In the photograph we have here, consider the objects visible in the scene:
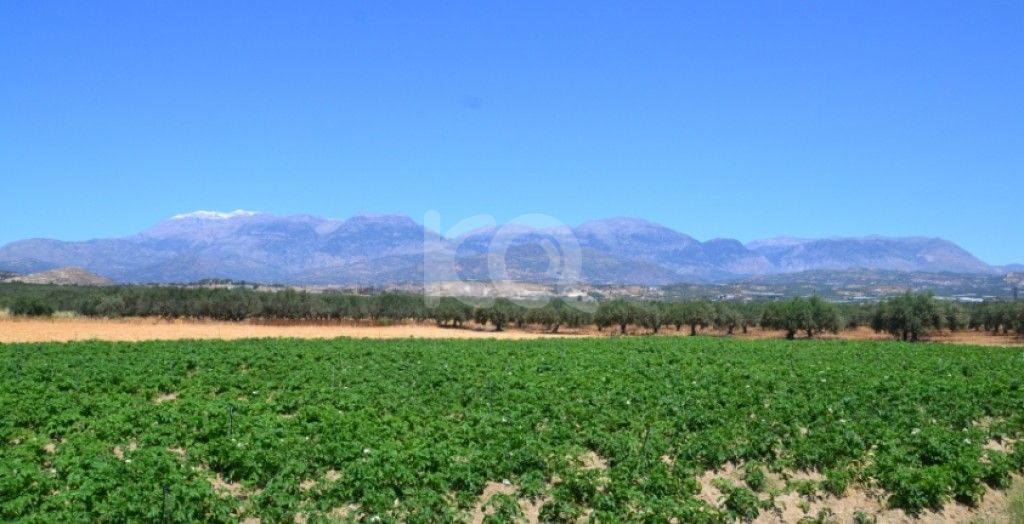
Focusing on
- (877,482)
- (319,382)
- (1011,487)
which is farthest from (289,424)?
(1011,487)

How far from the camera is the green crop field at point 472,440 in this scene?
1091 cm

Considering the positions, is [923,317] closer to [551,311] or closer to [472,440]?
[551,311]

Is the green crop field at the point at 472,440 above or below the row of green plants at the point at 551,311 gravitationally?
above

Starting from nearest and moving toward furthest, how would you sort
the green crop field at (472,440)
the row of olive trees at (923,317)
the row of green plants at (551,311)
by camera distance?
the green crop field at (472,440), the row of olive trees at (923,317), the row of green plants at (551,311)

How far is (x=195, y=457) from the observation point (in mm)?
12586

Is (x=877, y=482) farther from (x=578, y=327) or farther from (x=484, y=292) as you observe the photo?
(x=484, y=292)

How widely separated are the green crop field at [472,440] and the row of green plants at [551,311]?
6842 centimetres

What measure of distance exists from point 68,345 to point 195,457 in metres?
27.8

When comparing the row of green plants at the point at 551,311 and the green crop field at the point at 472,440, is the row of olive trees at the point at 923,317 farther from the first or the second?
the green crop field at the point at 472,440

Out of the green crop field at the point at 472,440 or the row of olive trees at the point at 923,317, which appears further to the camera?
the row of olive trees at the point at 923,317

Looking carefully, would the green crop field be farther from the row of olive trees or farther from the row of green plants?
the row of green plants

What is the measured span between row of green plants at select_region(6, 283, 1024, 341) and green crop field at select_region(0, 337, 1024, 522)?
6842 cm

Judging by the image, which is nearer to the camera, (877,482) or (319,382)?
(877,482)

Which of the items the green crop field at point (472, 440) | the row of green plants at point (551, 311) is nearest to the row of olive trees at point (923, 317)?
the row of green plants at point (551, 311)
